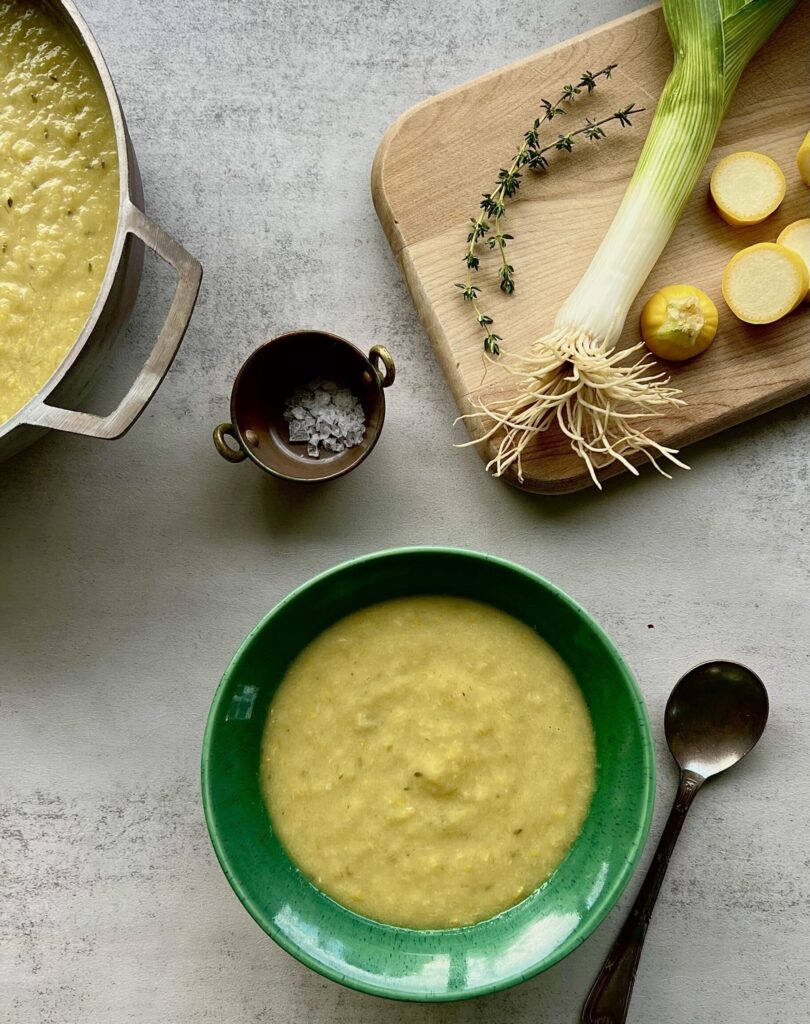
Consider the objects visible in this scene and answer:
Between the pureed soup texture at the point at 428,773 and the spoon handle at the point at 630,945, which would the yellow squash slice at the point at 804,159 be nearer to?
the pureed soup texture at the point at 428,773

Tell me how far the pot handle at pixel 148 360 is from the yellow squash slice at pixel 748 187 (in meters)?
1.08

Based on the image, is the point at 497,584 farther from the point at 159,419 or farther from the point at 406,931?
the point at 159,419

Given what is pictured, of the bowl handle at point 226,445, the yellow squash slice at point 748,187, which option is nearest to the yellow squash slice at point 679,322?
the yellow squash slice at point 748,187

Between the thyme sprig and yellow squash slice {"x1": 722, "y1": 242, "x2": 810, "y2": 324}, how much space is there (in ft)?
1.28

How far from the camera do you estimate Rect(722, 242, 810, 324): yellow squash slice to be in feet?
6.02

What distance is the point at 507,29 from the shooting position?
2002 mm

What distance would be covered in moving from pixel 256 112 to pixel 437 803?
4.87 ft

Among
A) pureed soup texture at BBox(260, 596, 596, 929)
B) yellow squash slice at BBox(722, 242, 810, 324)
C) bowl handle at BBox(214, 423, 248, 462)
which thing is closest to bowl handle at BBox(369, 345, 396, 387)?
Answer: bowl handle at BBox(214, 423, 248, 462)

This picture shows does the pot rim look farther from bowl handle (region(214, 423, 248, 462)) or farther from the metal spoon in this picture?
the metal spoon

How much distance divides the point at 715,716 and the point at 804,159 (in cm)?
116

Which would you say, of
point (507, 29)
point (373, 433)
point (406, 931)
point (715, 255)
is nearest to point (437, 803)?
point (406, 931)

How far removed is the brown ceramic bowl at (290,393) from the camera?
1838mm

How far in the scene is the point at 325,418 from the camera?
6.17 feet

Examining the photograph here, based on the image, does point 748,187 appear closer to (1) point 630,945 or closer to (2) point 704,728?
(2) point 704,728
